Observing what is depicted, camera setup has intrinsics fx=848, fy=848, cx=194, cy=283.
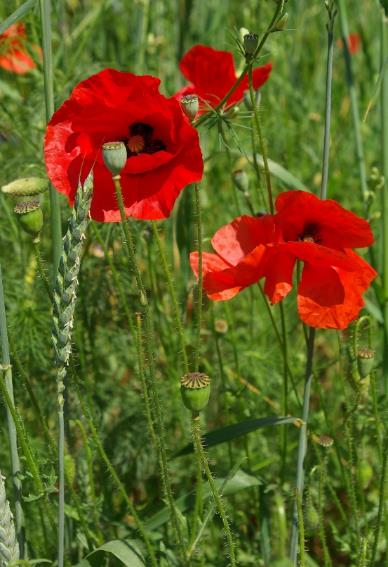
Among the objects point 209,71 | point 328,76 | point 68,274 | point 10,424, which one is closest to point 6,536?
point 10,424

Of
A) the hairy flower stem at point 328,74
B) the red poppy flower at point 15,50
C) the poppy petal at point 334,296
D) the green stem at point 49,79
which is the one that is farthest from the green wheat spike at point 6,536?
the red poppy flower at point 15,50

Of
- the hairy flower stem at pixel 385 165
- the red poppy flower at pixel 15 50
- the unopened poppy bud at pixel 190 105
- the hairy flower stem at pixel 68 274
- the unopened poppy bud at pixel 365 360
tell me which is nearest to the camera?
the hairy flower stem at pixel 68 274

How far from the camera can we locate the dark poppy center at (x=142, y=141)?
1038 millimetres

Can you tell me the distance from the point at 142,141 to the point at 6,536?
1.63ft

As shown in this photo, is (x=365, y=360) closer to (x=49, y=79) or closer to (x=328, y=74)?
(x=328, y=74)

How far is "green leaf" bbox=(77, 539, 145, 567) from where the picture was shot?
926mm

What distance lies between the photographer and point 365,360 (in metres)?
0.94

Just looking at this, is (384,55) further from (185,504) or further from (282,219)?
(185,504)

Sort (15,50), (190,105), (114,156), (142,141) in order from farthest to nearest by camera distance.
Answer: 1. (15,50)
2. (142,141)
3. (190,105)
4. (114,156)

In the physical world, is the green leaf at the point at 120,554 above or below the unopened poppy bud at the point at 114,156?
below

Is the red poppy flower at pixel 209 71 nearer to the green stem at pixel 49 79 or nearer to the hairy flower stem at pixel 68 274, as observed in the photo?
the green stem at pixel 49 79

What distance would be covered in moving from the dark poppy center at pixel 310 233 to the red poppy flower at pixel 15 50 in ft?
2.32

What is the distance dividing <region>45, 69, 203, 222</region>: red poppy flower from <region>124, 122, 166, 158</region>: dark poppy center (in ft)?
0.20

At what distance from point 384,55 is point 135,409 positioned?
0.69 meters
